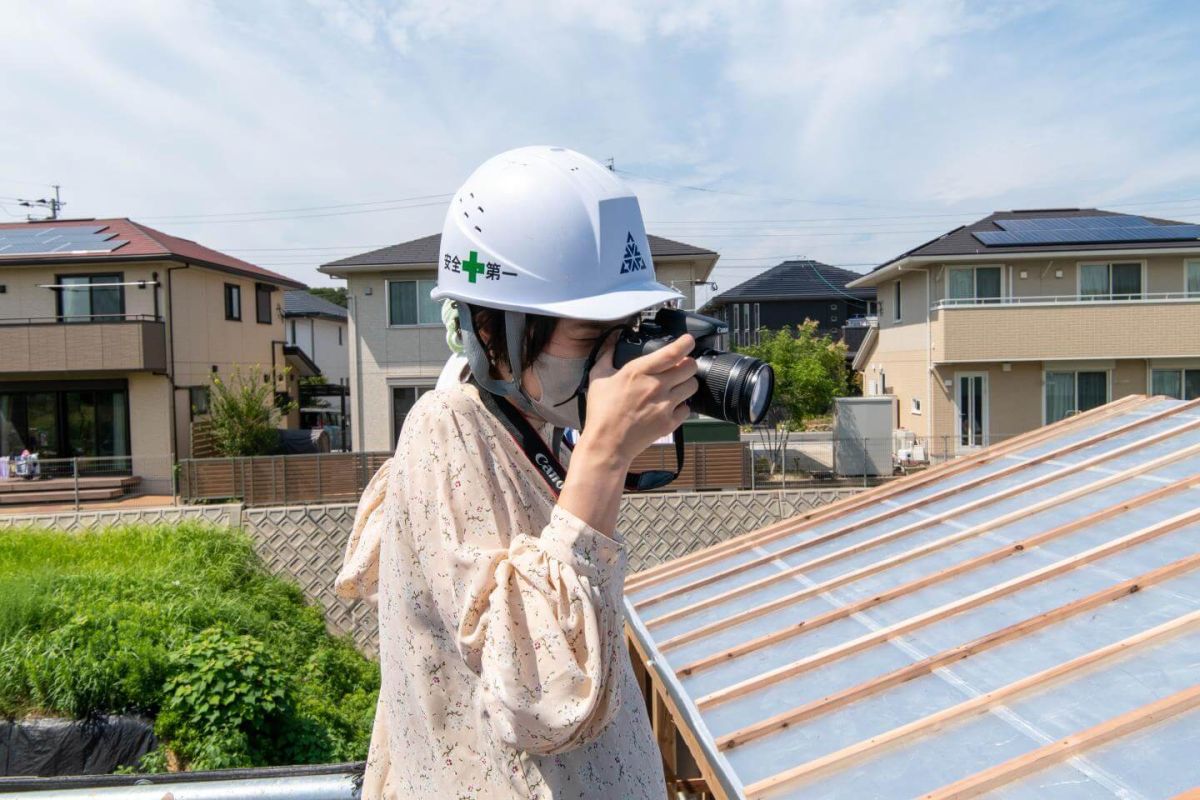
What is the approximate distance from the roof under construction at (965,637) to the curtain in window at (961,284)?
12.8 meters

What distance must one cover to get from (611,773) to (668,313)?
596 mm

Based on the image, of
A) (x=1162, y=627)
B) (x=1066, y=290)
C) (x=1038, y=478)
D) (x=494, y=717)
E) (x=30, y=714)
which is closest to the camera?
(x=494, y=717)

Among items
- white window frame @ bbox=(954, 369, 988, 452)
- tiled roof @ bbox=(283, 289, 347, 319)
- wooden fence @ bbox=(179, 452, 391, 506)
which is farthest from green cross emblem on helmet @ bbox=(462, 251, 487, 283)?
A: tiled roof @ bbox=(283, 289, 347, 319)

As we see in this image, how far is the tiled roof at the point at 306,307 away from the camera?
1187 inches

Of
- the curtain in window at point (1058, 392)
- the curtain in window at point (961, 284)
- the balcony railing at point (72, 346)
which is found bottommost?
the curtain in window at point (1058, 392)

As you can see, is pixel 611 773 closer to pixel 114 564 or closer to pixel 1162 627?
pixel 1162 627

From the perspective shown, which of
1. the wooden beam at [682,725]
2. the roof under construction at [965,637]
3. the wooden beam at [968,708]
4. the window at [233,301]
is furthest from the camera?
the window at [233,301]

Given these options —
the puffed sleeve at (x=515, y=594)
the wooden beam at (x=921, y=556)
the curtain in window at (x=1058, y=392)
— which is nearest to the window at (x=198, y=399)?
the wooden beam at (x=921, y=556)

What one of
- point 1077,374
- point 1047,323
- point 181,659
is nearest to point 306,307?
point 1047,323

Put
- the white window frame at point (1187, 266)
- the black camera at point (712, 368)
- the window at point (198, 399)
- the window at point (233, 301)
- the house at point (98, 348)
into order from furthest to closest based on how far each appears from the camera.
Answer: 1. the window at point (233, 301)
2. the window at point (198, 399)
3. the white window frame at point (1187, 266)
4. the house at point (98, 348)
5. the black camera at point (712, 368)

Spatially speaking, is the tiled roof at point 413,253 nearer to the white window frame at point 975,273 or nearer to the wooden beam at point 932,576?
the white window frame at point 975,273

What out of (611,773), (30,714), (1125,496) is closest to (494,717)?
(611,773)

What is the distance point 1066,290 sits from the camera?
1711 centimetres

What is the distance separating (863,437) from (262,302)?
15726mm
